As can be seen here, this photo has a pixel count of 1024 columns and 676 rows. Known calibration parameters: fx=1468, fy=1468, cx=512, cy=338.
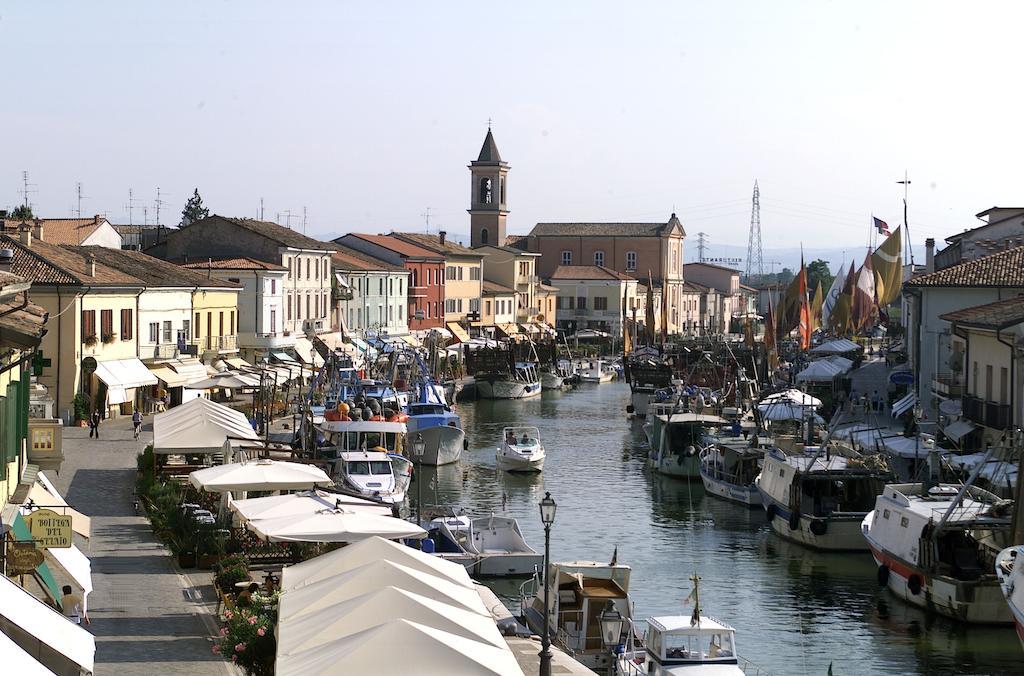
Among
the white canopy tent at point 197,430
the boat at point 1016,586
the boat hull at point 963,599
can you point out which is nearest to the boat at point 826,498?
the boat hull at point 963,599

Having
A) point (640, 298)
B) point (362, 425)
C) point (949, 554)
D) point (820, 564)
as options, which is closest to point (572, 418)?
point (362, 425)

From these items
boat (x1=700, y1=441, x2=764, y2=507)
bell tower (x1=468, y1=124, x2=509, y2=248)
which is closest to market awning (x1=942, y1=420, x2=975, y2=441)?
boat (x1=700, y1=441, x2=764, y2=507)

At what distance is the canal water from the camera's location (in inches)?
984

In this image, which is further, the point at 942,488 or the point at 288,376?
the point at 288,376

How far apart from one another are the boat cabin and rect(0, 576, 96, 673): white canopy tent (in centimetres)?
897

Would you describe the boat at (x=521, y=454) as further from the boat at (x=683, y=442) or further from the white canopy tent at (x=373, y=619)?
the white canopy tent at (x=373, y=619)

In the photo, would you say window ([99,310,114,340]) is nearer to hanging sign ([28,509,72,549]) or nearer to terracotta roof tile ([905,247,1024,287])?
terracotta roof tile ([905,247,1024,287])

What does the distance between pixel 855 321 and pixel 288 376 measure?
31481 millimetres

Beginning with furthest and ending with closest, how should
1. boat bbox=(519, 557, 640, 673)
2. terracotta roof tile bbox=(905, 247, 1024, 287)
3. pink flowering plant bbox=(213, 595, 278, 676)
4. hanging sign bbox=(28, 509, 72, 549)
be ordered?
terracotta roof tile bbox=(905, 247, 1024, 287)
boat bbox=(519, 557, 640, 673)
hanging sign bbox=(28, 509, 72, 549)
pink flowering plant bbox=(213, 595, 278, 676)

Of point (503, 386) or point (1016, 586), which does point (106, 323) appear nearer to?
point (503, 386)

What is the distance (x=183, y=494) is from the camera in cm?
3120

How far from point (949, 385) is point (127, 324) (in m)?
27.7

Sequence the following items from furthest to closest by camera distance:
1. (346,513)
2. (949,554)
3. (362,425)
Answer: (362,425) → (949,554) → (346,513)

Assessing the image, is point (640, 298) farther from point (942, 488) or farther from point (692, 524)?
point (942, 488)
